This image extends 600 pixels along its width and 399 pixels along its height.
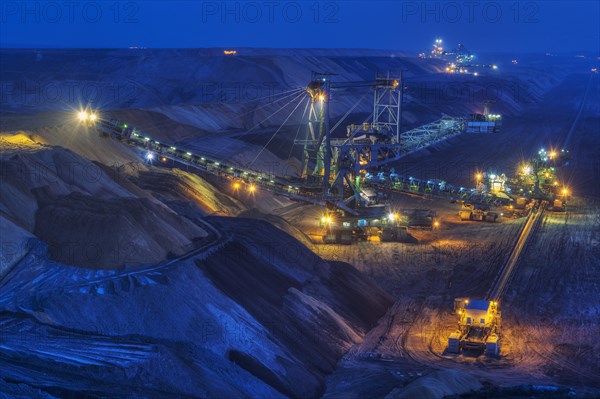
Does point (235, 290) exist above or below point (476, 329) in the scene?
above

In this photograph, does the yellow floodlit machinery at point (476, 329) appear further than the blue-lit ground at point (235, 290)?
Yes

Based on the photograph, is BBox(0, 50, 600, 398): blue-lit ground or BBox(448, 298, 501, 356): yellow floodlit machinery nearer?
BBox(0, 50, 600, 398): blue-lit ground

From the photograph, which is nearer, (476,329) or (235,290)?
(235,290)

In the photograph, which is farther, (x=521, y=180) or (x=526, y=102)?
(x=526, y=102)

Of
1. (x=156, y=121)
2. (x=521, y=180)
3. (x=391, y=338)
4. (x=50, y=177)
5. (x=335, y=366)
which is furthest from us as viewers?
(x=156, y=121)

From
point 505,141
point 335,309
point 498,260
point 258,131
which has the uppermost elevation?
point 505,141

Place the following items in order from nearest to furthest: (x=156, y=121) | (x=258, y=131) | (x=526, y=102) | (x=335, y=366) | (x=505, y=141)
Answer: (x=335, y=366), (x=156, y=121), (x=258, y=131), (x=505, y=141), (x=526, y=102)

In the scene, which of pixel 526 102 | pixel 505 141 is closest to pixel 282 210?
pixel 505 141

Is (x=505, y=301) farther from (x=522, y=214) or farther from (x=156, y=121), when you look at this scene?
(x=156, y=121)
